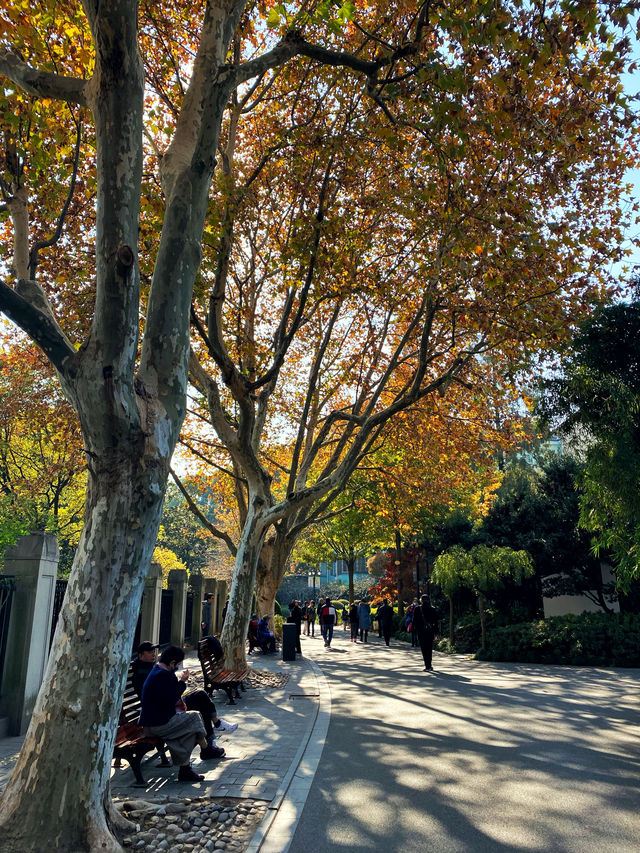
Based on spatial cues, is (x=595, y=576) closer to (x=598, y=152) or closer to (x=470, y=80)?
(x=598, y=152)

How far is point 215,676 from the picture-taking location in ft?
33.0

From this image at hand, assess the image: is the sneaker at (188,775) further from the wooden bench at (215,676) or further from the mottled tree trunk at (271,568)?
the mottled tree trunk at (271,568)

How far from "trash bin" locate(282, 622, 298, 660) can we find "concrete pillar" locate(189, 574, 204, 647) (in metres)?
3.86

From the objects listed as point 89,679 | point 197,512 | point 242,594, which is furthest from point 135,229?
point 197,512

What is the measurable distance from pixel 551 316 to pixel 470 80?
14.8ft

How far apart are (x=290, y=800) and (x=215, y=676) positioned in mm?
5174

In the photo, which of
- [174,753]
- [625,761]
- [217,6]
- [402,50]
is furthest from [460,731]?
[217,6]

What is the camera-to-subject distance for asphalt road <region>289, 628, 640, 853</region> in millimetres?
4430

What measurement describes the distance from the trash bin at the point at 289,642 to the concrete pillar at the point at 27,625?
9.67 meters

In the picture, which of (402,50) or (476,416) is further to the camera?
(476,416)

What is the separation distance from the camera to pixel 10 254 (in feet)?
36.6

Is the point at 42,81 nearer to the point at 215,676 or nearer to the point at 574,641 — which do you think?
the point at 215,676

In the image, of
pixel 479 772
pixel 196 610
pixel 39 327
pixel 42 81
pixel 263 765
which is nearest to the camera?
pixel 39 327

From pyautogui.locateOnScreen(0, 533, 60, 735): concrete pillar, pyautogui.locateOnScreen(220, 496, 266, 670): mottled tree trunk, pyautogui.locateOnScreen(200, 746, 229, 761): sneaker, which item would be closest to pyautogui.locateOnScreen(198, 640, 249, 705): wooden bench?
pyautogui.locateOnScreen(220, 496, 266, 670): mottled tree trunk
